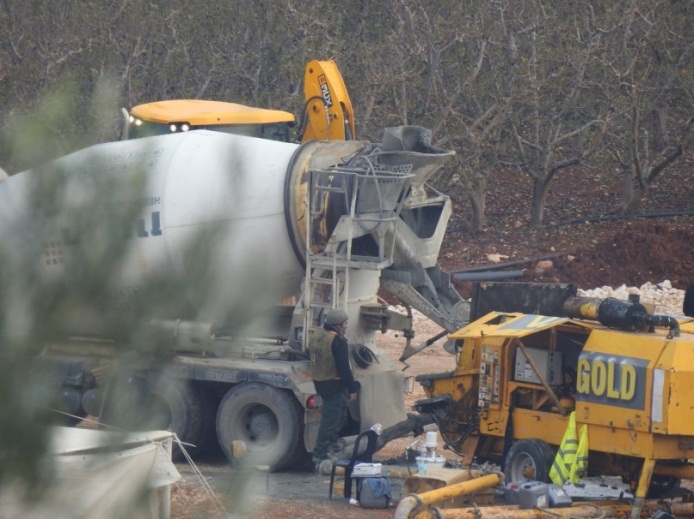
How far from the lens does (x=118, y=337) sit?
12.9 ft

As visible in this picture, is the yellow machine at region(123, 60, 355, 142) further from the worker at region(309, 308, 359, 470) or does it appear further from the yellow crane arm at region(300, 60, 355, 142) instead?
the worker at region(309, 308, 359, 470)

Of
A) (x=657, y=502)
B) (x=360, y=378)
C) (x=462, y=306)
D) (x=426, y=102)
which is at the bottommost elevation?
(x=657, y=502)

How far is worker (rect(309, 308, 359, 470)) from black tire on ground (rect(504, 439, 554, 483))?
175 cm

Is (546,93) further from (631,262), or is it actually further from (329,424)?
(329,424)

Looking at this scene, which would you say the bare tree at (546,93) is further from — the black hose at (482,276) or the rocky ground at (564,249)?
the black hose at (482,276)

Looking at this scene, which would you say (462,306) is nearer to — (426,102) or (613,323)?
(613,323)

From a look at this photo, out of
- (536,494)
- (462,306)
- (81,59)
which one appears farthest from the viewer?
(81,59)

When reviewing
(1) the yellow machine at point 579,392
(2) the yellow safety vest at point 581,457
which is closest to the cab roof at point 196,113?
(1) the yellow machine at point 579,392

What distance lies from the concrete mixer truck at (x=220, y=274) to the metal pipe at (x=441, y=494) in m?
1.22

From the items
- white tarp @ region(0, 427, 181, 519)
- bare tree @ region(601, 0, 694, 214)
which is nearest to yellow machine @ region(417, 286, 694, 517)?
white tarp @ region(0, 427, 181, 519)

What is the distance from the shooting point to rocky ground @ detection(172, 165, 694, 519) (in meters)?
11.5

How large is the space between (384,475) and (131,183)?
6988 millimetres

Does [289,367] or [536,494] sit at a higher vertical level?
[289,367]

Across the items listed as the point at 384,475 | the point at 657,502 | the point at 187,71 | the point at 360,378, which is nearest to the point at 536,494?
the point at 657,502
